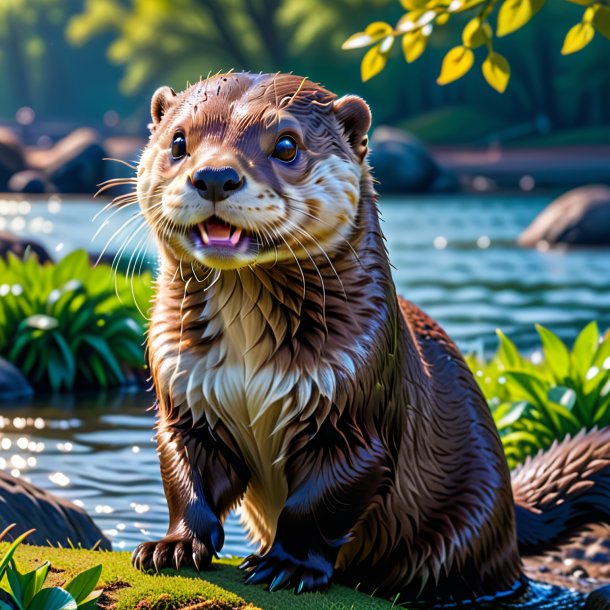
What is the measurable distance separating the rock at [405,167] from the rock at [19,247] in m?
19.2

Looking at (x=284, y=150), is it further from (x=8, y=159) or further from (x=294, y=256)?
(x=8, y=159)

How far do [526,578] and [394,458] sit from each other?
1.07 m

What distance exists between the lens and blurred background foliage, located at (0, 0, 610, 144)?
44969 millimetres

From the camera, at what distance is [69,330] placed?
30.9ft

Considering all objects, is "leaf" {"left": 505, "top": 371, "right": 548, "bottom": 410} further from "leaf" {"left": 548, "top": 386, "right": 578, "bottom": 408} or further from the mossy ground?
the mossy ground

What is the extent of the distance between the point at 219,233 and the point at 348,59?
144ft

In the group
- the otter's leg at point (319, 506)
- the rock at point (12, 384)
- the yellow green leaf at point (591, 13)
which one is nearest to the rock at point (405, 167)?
the rock at point (12, 384)

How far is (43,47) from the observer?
55812mm

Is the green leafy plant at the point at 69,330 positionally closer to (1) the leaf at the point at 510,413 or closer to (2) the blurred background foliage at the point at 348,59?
(1) the leaf at the point at 510,413

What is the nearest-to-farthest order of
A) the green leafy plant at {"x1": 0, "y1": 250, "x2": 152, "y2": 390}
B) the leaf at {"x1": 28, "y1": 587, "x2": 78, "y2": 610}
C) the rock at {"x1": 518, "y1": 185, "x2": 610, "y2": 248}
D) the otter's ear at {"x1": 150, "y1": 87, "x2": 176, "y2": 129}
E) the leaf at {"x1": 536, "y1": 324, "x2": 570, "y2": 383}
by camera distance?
the leaf at {"x1": 28, "y1": 587, "x2": 78, "y2": 610}
the otter's ear at {"x1": 150, "y1": 87, "x2": 176, "y2": 129}
the leaf at {"x1": 536, "y1": 324, "x2": 570, "y2": 383}
the green leafy plant at {"x1": 0, "y1": 250, "x2": 152, "y2": 390}
the rock at {"x1": 518, "y1": 185, "x2": 610, "y2": 248}

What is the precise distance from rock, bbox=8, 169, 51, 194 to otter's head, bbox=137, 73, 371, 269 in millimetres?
28305

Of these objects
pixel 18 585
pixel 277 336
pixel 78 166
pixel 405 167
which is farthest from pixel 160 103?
pixel 78 166

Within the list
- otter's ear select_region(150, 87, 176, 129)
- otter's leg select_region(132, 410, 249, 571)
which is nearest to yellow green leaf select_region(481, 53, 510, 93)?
otter's ear select_region(150, 87, 176, 129)

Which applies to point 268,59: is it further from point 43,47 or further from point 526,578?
point 526,578
